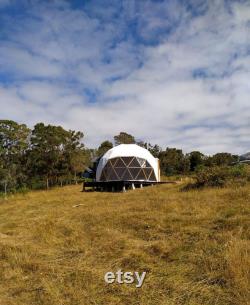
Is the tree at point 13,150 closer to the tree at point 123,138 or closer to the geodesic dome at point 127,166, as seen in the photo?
the geodesic dome at point 127,166

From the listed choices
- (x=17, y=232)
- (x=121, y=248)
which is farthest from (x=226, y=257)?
(x=17, y=232)

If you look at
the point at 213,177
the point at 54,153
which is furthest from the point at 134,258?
the point at 54,153

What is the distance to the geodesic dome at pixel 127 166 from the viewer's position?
27.2 metres

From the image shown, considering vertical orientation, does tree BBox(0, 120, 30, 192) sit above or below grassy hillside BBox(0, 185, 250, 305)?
above

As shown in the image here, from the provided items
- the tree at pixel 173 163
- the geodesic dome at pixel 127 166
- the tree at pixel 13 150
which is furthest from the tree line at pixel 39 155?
the tree at pixel 173 163

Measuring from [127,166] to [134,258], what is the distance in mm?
21182

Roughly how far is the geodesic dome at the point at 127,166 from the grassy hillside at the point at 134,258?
1682 centimetres

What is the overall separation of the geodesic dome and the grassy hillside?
16817 mm

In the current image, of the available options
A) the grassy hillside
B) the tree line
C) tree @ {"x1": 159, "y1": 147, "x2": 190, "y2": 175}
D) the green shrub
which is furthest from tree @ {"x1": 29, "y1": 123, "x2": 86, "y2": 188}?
the grassy hillside

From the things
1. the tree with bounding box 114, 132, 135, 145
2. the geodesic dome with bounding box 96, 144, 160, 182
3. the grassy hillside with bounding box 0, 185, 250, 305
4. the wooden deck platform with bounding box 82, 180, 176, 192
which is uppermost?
the tree with bounding box 114, 132, 135, 145

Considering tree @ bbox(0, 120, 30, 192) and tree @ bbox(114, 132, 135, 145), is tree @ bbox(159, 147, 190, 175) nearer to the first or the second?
tree @ bbox(114, 132, 135, 145)

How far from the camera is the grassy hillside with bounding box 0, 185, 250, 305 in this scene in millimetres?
4598

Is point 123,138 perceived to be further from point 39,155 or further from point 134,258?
point 134,258

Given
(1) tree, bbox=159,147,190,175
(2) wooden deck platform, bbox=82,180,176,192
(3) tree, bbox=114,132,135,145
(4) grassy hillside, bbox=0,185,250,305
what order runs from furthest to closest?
(3) tree, bbox=114,132,135,145
(1) tree, bbox=159,147,190,175
(2) wooden deck platform, bbox=82,180,176,192
(4) grassy hillside, bbox=0,185,250,305
